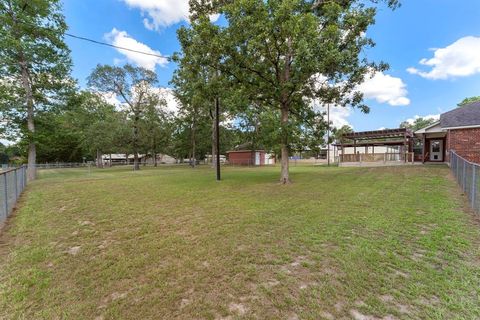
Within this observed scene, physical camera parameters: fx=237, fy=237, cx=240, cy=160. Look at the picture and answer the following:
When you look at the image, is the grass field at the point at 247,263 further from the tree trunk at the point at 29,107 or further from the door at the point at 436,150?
the door at the point at 436,150

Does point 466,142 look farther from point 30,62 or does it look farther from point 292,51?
point 30,62

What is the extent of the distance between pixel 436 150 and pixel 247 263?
24.2 meters

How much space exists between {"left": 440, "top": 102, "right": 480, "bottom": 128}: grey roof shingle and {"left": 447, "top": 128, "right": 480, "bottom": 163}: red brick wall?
0.39 m

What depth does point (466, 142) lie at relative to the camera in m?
13.4

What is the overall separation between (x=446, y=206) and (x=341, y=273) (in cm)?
516

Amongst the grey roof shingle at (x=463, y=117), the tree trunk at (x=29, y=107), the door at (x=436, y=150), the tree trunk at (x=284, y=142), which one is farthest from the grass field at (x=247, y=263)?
the door at (x=436, y=150)

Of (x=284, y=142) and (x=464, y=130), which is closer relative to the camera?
(x=284, y=142)

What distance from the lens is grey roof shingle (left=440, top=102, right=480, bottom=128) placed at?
13.3 m

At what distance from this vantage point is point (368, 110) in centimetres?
1143

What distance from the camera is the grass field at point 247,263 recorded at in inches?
97.4

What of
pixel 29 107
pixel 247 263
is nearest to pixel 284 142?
pixel 247 263

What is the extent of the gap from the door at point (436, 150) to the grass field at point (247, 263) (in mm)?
17417

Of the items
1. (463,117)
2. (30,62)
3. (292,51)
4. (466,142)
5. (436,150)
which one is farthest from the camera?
(436,150)

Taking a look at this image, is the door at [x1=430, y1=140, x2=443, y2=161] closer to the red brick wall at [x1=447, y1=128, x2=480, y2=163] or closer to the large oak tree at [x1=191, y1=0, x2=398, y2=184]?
the red brick wall at [x1=447, y1=128, x2=480, y2=163]
